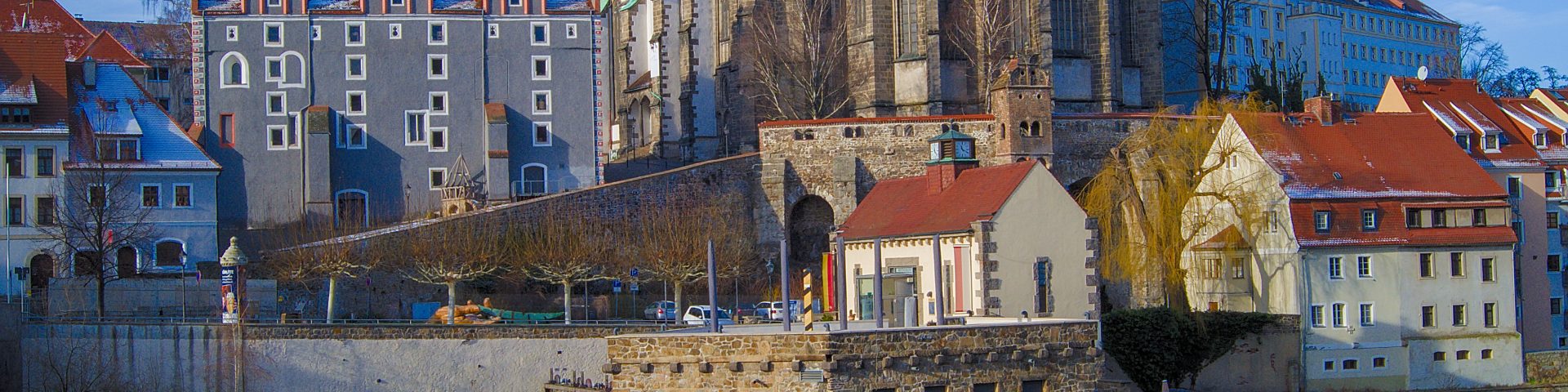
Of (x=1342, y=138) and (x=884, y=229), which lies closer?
(x=884, y=229)

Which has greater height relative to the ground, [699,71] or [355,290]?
[699,71]

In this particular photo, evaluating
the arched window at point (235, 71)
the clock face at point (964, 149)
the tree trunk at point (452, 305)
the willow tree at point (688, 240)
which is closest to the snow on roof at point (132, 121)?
the arched window at point (235, 71)

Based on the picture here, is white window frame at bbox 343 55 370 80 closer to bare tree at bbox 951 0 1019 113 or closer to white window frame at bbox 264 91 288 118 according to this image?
white window frame at bbox 264 91 288 118

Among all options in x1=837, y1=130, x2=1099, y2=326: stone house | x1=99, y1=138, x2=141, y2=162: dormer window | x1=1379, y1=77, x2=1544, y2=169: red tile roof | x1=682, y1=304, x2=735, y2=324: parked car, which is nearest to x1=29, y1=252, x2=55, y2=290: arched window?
x1=99, y1=138, x2=141, y2=162: dormer window

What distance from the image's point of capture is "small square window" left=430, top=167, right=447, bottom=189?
220 feet

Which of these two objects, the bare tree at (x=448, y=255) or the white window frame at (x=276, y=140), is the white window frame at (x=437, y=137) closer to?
the white window frame at (x=276, y=140)

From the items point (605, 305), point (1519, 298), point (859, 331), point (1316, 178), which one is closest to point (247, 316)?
point (605, 305)

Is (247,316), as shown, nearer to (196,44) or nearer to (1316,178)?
(196,44)

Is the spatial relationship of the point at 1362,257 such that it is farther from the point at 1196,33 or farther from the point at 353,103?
the point at 1196,33

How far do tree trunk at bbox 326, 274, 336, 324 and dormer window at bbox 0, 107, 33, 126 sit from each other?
11086 millimetres

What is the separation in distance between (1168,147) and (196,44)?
103 feet

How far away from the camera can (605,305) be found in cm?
5766

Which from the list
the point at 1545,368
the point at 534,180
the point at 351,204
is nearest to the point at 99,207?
the point at 351,204

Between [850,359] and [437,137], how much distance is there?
37.9 m
